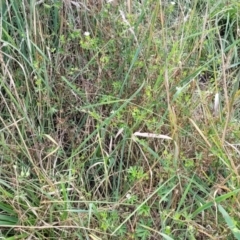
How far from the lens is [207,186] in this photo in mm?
1425

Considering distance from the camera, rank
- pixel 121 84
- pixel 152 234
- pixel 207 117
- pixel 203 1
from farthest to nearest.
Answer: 1. pixel 203 1
2. pixel 121 84
3. pixel 207 117
4. pixel 152 234

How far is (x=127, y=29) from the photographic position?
5.24 feet

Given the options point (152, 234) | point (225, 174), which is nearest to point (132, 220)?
point (152, 234)

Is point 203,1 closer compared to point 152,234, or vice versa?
point 152,234

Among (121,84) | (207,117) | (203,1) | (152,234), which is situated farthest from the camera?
(203,1)

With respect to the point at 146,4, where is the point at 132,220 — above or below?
below

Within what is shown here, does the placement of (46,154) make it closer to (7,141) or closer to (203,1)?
(7,141)

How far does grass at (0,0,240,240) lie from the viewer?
1.34 m

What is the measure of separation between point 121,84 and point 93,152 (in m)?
0.23

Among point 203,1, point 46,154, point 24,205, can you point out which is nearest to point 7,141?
point 46,154

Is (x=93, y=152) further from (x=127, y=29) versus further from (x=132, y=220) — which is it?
(x=127, y=29)

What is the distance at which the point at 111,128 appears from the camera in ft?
4.96

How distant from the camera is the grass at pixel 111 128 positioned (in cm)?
134

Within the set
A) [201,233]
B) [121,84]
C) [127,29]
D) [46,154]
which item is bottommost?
[201,233]
